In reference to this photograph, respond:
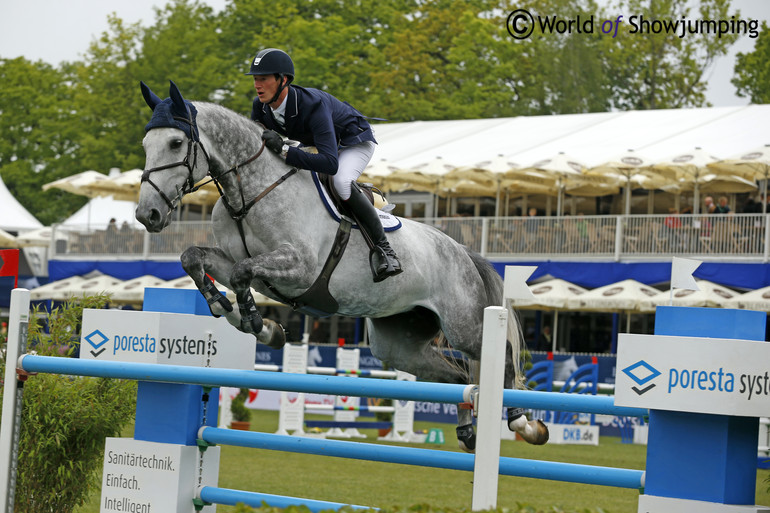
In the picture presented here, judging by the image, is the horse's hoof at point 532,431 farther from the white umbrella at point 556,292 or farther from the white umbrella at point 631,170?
the white umbrella at point 631,170

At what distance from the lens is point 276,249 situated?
16.1 ft

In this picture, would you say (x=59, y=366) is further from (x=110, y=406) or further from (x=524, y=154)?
(x=524, y=154)

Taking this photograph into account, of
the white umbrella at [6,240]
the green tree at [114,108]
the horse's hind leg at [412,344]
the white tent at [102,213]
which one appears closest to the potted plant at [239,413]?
the horse's hind leg at [412,344]

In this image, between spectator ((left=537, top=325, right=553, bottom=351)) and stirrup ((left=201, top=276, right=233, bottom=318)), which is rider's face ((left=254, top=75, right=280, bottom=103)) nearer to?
stirrup ((left=201, top=276, right=233, bottom=318))

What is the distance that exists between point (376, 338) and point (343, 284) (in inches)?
30.0

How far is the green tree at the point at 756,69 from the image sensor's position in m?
33.3

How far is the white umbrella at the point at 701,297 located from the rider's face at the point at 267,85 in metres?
12.9

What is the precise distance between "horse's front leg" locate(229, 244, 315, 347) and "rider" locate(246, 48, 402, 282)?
0.42m

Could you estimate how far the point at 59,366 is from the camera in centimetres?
500

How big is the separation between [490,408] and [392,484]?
232 inches

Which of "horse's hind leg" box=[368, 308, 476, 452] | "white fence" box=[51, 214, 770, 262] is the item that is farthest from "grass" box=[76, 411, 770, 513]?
"white fence" box=[51, 214, 770, 262]

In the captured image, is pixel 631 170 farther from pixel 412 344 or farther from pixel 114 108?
pixel 114 108

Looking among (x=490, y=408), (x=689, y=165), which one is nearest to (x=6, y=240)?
(x=689, y=165)

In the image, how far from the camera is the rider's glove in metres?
5.14
